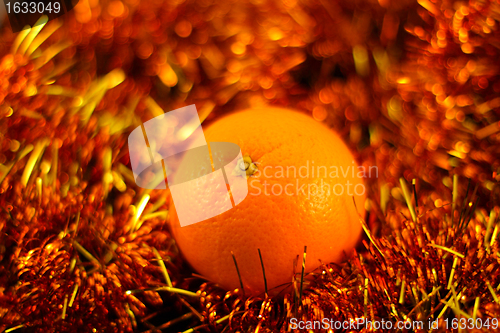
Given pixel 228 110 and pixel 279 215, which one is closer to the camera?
pixel 279 215

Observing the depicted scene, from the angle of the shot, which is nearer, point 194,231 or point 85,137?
point 194,231

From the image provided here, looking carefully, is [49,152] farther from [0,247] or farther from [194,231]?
[194,231]

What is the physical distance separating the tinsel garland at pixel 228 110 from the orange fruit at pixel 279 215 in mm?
39

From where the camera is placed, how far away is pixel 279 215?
19.7 inches

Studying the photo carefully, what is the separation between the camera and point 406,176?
2.08ft

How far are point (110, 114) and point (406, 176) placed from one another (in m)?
0.63

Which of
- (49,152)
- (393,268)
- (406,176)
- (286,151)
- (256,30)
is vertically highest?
(256,30)

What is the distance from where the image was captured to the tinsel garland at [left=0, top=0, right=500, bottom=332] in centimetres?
50

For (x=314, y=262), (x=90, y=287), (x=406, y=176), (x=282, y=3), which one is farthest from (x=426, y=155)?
(x=90, y=287)

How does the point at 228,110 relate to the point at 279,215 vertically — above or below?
above

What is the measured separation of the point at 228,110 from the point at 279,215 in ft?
1.05

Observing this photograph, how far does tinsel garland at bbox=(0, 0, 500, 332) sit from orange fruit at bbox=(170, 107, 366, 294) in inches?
1.5

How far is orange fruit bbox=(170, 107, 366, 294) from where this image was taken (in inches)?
19.8

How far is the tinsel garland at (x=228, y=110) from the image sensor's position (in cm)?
50
